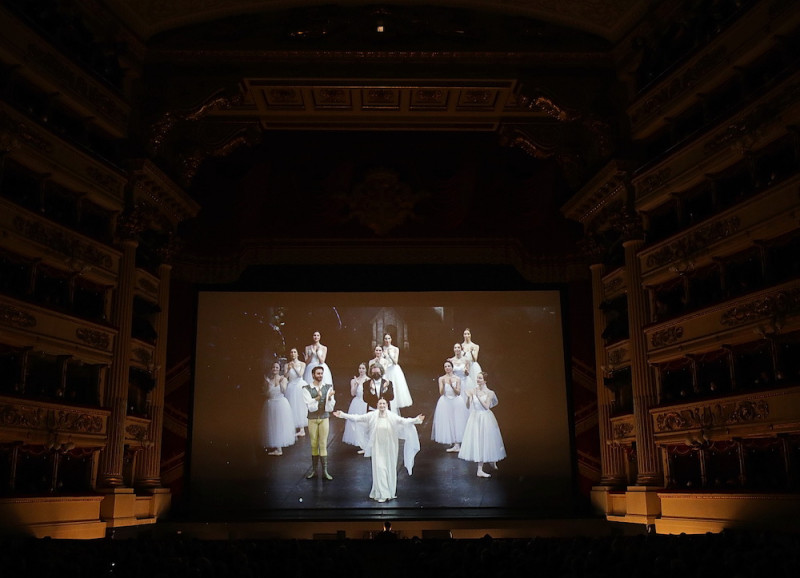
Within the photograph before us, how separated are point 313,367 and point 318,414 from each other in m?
0.94

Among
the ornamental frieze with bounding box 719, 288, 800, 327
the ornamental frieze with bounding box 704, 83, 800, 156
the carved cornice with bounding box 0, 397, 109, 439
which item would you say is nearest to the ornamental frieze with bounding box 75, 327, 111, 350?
the carved cornice with bounding box 0, 397, 109, 439

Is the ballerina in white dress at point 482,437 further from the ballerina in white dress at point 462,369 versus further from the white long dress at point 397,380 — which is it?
the white long dress at point 397,380

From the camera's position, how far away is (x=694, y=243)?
11031 mm

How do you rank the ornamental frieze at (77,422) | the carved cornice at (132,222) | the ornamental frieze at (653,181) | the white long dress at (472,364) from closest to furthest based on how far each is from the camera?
the ornamental frieze at (77,422)
the ornamental frieze at (653,181)
the carved cornice at (132,222)
the white long dress at (472,364)

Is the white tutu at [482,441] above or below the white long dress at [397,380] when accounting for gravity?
below

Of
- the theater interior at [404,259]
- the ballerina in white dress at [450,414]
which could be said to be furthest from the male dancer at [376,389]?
the ballerina in white dress at [450,414]

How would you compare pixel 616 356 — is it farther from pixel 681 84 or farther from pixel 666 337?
pixel 681 84

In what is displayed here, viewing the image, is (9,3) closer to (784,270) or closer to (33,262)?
(33,262)

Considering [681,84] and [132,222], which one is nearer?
[681,84]

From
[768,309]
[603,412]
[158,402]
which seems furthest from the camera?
[603,412]

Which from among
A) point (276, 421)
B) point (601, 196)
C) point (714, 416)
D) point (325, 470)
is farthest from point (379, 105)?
point (714, 416)

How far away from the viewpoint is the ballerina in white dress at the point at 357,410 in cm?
1486

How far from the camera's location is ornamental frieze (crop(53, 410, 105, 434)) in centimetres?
1045

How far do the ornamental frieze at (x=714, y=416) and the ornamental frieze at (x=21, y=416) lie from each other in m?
8.85
